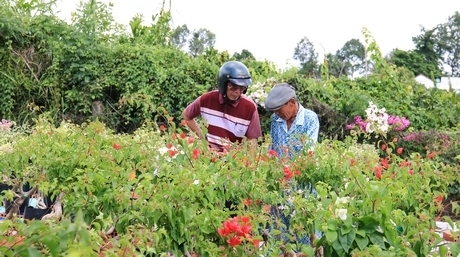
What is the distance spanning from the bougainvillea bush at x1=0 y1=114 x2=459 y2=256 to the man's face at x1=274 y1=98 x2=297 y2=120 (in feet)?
1.52

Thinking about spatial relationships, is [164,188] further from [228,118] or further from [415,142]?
[415,142]

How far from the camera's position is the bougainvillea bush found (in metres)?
2.21

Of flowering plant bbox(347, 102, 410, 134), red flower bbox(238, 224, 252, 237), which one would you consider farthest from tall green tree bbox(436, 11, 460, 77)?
red flower bbox(238, 224, 252, 237)

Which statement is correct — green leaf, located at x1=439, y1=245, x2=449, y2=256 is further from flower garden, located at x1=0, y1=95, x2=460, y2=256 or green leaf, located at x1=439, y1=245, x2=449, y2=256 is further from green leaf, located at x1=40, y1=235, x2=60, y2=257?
green leaf, located at x1=40, y1=235, x2=60, y2=257

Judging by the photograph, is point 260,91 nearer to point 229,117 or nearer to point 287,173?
point 229,117

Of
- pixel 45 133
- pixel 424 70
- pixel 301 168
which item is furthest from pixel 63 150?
pixel 424 70

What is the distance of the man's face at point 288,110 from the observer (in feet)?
13.0

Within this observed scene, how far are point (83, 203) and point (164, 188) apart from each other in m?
0.39

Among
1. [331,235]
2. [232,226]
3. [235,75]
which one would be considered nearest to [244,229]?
[232,226]

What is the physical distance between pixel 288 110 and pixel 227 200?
119 cm

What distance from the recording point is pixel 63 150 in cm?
365

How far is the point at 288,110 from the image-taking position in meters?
3.97

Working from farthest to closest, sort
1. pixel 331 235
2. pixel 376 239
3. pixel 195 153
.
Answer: pixel 195 153, pixel 376 239, pixel 331 235

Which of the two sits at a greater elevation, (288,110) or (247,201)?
(288,110)
